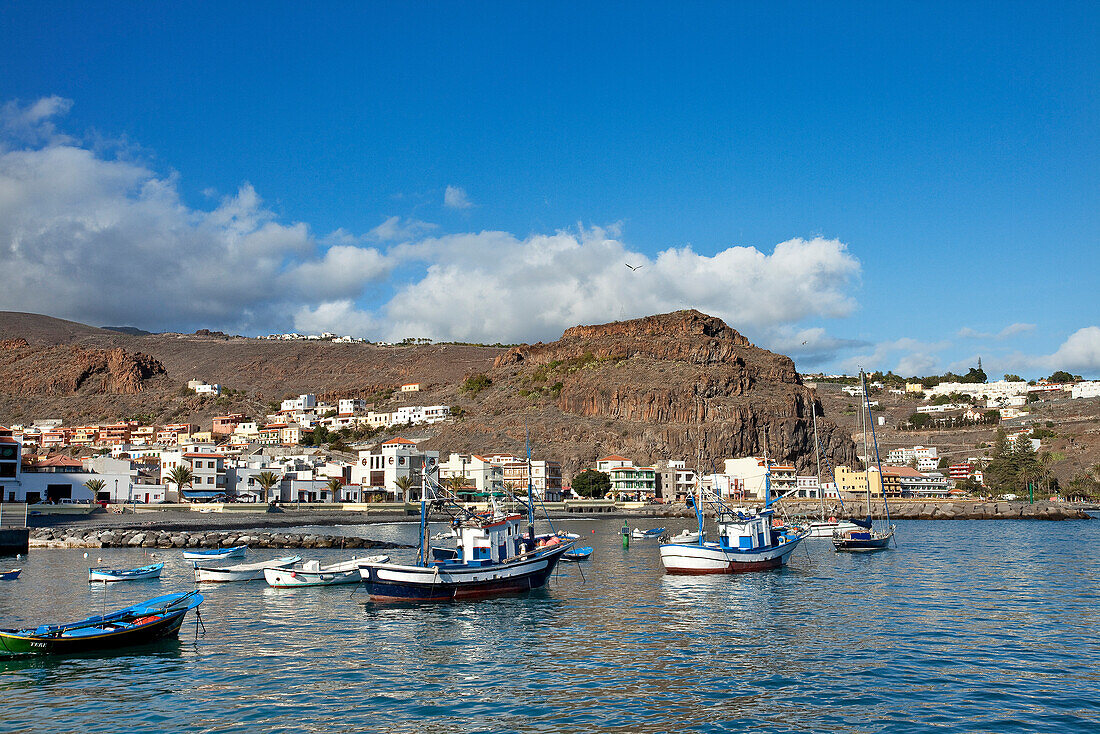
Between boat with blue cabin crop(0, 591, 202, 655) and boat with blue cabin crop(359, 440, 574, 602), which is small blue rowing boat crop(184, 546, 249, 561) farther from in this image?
boat with blue cabin crop(0, 591, 202, 655)

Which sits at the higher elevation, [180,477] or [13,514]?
[180,477]

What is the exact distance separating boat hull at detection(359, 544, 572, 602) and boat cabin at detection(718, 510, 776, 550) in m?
15.0

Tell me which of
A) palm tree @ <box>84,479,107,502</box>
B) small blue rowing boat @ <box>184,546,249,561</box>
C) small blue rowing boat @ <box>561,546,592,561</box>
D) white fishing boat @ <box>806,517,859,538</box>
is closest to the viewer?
small blue rowing boat @ <box>184,546,249,561</box>

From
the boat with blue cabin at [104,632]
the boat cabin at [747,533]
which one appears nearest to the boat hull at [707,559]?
the boat cabin at [747,533]

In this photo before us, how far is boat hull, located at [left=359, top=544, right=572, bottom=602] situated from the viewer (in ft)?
116

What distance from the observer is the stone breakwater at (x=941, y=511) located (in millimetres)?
Answer: 119812

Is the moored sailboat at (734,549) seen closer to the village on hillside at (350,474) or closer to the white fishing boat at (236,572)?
the white fishing boat at (236,572)

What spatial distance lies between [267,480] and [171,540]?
2122 inches

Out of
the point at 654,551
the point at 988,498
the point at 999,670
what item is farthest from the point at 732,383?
the point at 999,670

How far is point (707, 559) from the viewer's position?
4766 cm

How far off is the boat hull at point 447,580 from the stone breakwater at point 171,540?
26235mm

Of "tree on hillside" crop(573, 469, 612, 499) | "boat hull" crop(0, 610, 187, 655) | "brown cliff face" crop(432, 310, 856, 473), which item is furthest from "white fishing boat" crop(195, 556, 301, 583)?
"brown cliff face" crop(432, 310, 856, 473)

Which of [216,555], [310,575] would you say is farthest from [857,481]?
[310,575]

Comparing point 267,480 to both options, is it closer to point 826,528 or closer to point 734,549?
point 826,528
